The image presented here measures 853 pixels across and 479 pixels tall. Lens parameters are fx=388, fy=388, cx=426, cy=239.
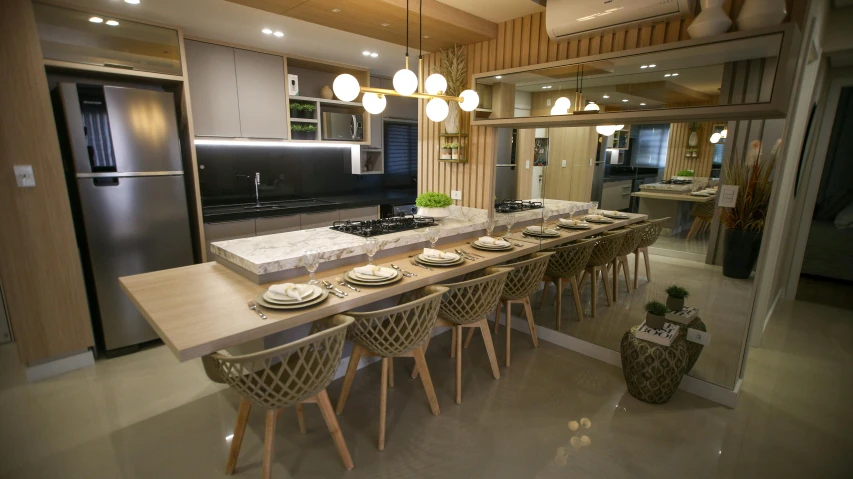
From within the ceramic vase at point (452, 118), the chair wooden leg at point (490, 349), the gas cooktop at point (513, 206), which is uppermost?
the ceramic vase at point (452, 118)

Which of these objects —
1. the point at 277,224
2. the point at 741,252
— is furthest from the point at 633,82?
the point at 277,224

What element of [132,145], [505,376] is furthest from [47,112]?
[505,376]

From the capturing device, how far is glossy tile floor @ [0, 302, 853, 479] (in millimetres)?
1926

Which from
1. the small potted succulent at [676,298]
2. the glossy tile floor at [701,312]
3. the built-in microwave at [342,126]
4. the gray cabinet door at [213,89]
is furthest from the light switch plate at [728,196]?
the gray cabinet door at [213,89]

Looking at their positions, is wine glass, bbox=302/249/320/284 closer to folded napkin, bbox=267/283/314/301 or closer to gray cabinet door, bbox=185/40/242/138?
folded napkin, bbox=267/283/314/301

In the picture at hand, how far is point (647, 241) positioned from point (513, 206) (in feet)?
3.62

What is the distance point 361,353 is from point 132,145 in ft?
7.93

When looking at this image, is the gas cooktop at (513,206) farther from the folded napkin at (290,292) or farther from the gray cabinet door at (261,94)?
the gray cabinet door at (261,94)

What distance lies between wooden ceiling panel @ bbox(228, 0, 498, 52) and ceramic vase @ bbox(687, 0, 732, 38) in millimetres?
1530

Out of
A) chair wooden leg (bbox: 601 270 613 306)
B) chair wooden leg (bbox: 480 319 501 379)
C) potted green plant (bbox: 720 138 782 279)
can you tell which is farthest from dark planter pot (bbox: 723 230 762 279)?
chair wooden leg (bbox: 480 319 501 379)

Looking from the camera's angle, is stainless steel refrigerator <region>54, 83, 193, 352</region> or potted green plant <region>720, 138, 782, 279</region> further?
stainless steel refrigerator <region>54, 83, 193, 352</region>

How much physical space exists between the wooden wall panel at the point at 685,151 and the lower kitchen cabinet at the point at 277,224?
3413mm

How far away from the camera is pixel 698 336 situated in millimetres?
2428

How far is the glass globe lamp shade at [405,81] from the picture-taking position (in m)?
2.15
